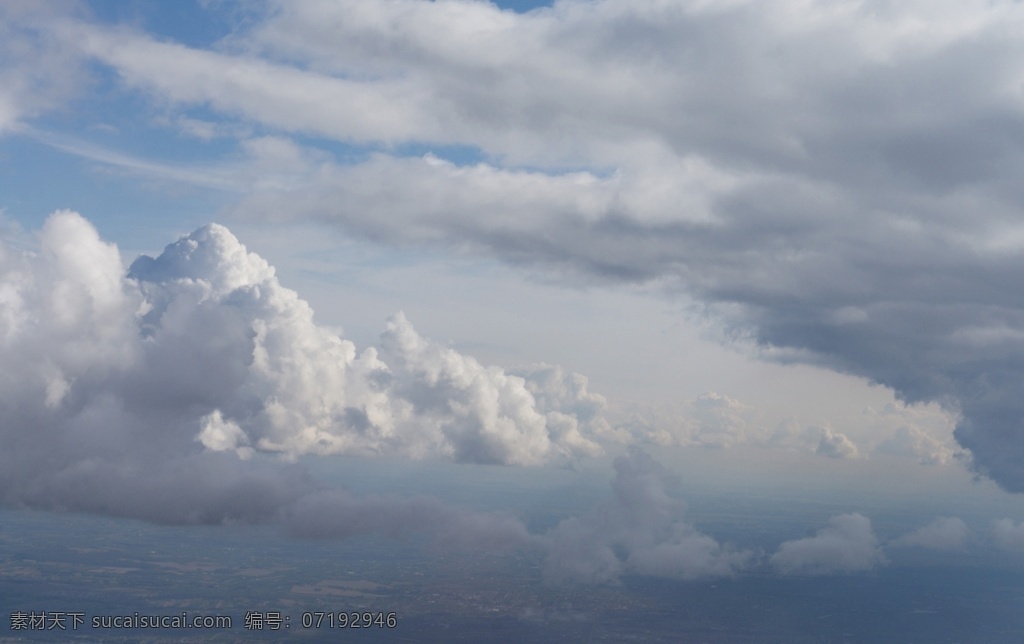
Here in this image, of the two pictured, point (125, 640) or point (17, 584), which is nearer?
point (125, 640)

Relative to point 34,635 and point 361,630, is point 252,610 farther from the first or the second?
point 34,635

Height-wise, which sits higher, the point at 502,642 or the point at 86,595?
the point at 86,595

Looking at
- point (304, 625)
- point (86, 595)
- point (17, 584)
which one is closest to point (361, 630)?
point (304, 625)

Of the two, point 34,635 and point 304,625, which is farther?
point 304,625

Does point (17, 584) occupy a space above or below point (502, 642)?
above

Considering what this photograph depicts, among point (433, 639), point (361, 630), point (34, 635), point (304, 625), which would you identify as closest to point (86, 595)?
point (34, 635)

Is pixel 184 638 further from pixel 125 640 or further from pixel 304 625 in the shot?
pixel 304 625

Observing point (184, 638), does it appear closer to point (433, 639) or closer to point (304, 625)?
point (304, 625)

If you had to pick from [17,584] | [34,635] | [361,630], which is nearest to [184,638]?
[34,635]
